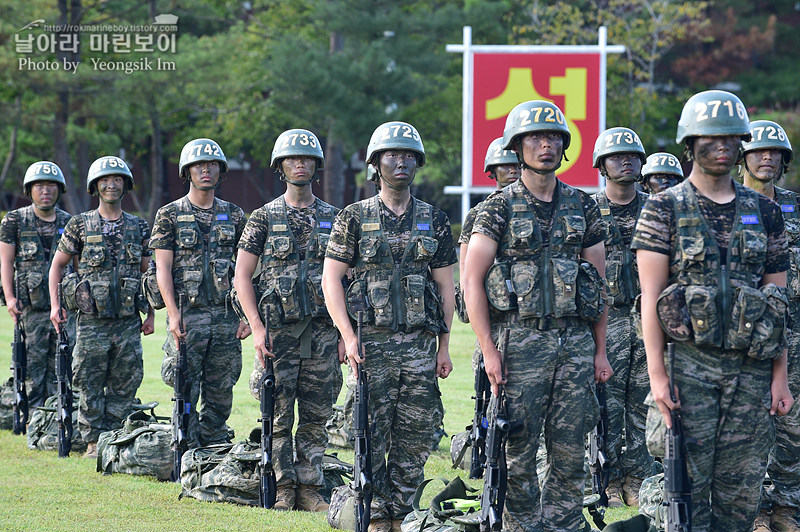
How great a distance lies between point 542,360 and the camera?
19.8ft

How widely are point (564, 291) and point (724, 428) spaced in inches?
44.6

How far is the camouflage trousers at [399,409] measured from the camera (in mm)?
7055

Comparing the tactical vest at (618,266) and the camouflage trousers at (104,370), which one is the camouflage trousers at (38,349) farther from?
the tactical vest at (618,266)

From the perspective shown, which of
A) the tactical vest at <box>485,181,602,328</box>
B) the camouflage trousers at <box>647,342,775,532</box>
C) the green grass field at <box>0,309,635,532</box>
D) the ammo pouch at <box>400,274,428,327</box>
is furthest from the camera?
the green grass field at <box>0,309,635,532</box>

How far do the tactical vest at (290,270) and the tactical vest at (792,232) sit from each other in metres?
3.29

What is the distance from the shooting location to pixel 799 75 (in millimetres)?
37875

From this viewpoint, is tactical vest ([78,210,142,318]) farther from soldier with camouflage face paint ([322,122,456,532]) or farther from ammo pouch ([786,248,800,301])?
ammo pouch ([786,248,800,301])

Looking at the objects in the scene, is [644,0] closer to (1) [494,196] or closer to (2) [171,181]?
(2) [171,181]

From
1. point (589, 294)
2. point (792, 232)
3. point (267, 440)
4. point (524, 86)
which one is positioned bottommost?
point (267, 440)

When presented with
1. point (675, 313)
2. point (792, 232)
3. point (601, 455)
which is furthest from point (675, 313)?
Answer: point (601, 455)

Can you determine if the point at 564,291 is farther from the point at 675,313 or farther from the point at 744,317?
the point at 744,317

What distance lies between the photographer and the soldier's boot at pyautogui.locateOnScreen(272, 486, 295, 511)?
26.6 ft

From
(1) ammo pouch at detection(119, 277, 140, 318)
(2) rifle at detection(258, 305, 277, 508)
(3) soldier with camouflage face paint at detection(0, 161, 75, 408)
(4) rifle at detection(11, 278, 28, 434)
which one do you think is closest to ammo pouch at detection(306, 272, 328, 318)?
(2) rifle at detection(258, 305, 277, 508)

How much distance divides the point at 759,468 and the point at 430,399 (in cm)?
231
